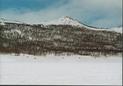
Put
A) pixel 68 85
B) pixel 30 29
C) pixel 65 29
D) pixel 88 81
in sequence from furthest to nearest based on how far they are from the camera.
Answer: pixel 65 29, pixel 30 29, pixel 88 81, pixel 68 85

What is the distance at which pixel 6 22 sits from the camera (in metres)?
194

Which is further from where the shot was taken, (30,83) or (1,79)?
(1,79)

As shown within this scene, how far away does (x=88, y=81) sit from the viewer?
41.5 ft

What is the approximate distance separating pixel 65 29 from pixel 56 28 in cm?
715

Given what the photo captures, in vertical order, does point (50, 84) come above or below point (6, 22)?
below

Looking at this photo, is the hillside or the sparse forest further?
the hillside

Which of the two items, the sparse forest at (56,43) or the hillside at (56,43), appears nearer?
the sparse forest at (56,43)

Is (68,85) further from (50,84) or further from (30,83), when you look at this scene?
(30,83)

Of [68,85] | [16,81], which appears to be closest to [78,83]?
[68,85]

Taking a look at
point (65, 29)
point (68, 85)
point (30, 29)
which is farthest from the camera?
point (65, 29)

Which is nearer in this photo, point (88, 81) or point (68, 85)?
point (68, 85)

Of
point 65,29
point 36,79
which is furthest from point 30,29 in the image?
point 36,79

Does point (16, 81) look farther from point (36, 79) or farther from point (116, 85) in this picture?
point (116, 85)

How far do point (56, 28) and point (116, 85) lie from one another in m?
177
